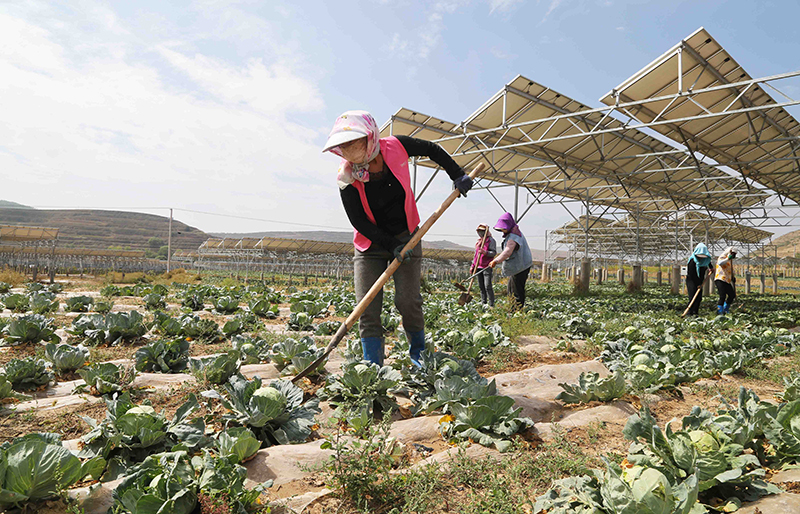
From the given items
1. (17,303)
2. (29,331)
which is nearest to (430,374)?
(29,331)

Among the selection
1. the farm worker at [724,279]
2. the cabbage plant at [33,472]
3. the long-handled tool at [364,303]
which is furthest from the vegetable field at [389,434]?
the farm worker at [724,279]

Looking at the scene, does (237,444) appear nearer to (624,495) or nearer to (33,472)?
(33,472)

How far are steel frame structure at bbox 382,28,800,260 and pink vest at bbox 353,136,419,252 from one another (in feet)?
26.0

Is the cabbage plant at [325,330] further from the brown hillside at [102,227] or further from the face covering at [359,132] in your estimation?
the brown hillside at [102,227]

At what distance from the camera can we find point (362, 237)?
3439 mm

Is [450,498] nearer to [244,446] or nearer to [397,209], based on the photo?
[244,446]

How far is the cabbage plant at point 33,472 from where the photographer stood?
1.60 metres

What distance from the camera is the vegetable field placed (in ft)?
5.56

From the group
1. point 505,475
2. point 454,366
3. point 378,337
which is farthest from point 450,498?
point 378,337

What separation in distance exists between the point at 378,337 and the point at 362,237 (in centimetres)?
78

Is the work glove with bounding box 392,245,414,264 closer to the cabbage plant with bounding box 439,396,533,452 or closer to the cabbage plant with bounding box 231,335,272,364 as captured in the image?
the cabbage plant with bounding box 439,396,533,452

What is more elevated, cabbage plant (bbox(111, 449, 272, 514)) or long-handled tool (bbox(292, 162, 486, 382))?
long-handled tool (bbox(292, 162, 486, 382))

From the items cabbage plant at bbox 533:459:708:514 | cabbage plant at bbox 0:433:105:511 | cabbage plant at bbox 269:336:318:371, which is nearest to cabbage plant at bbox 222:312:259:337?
cabbage plant at bbox 269:336:318:371

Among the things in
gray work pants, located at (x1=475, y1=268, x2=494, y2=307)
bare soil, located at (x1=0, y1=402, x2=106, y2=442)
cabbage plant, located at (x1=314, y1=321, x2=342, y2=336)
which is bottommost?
bare soil, located at (x1=0, y1=402, x2=106, y2=442)
